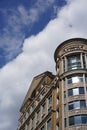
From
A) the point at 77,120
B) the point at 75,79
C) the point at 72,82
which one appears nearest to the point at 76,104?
the point at 77,120

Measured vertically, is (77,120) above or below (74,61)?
below

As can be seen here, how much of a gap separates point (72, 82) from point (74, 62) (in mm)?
5067

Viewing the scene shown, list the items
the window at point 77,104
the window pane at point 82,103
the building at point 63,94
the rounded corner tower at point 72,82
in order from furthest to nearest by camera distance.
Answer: the window at point 77,104 < the window pane at point 82,103 < the building at point 63,94 < the rounded corner tower at point 72,82

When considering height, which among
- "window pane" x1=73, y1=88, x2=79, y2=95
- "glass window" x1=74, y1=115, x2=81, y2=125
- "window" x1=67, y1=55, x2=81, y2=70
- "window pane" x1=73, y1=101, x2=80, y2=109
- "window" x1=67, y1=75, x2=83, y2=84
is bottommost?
"glass window" x1=74, y1=115, x2=81, y2=125

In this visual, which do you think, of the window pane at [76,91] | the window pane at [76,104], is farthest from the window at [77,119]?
the window pane at [76,91]

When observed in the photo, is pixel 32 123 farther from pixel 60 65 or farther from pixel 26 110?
pixel 60 65

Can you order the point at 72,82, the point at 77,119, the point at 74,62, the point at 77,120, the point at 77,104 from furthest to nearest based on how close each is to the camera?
the point at 74,62
the point at 72,82
the point at 77,104
the point at 77,119
the point at 77,120

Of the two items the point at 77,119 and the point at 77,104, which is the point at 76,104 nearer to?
the point at 77,104

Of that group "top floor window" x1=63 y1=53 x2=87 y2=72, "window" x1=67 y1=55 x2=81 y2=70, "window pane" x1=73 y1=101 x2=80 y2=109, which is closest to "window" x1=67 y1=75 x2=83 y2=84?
"top floor window" x1=63 y1=53 x2=87 y2=72

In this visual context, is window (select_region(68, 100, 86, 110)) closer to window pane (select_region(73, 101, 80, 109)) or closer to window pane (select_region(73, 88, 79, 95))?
window pane (select_region(73, 101, 80, 109))

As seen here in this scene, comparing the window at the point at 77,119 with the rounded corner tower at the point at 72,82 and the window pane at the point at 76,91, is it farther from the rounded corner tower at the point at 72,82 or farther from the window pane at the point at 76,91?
the window pane at the point at 76,91

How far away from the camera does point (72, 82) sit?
179 ft

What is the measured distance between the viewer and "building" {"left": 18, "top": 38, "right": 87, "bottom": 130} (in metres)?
50.2

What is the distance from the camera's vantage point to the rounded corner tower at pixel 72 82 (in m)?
49.3
